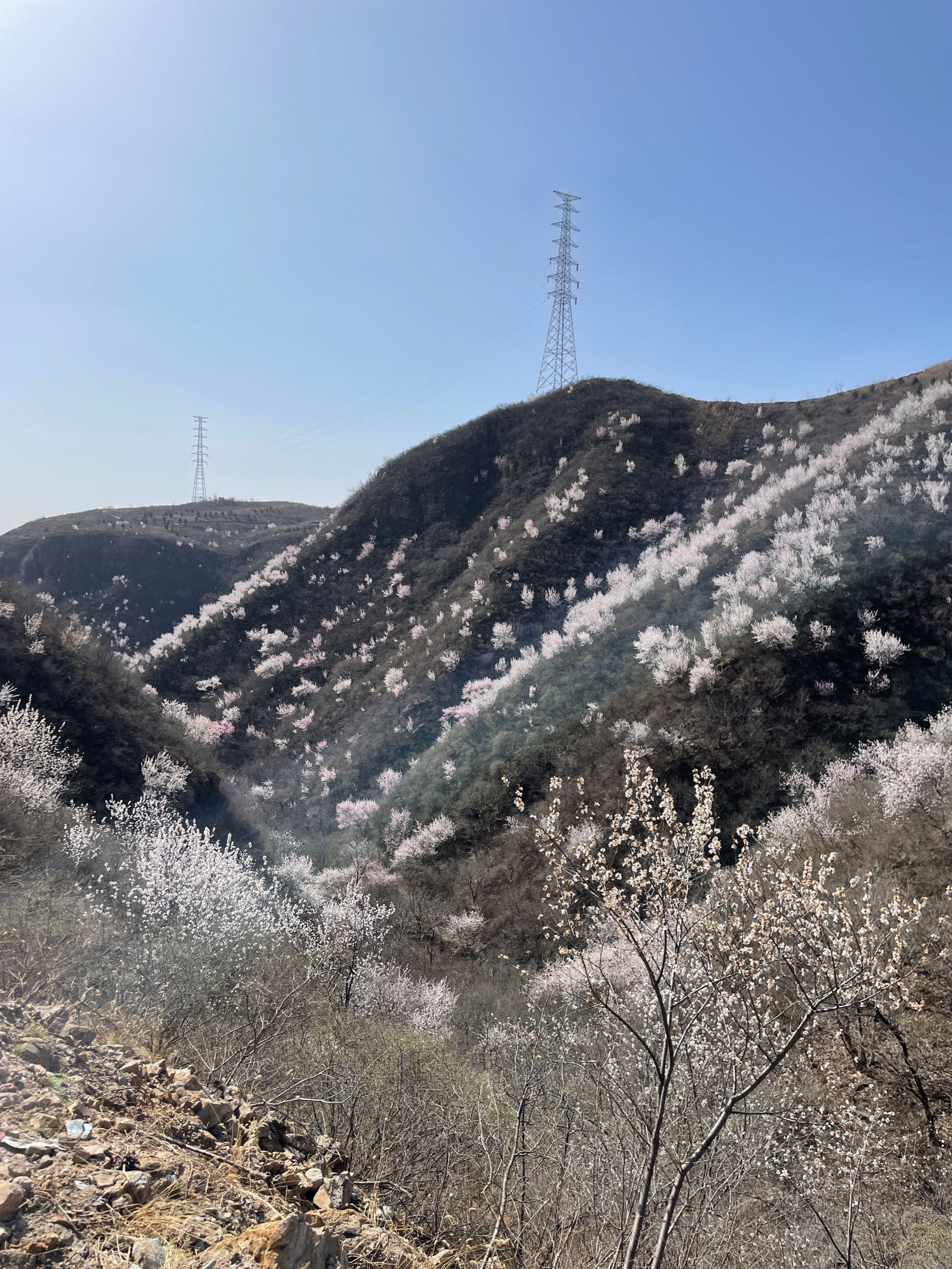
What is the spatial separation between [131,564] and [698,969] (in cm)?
5117

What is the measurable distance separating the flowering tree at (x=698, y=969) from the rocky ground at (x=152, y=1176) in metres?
1.99

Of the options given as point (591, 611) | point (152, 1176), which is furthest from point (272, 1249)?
point (591, 611)


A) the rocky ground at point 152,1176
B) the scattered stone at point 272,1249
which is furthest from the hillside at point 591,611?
the scattered stone at point 272,1249

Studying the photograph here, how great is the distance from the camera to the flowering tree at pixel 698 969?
177 inches

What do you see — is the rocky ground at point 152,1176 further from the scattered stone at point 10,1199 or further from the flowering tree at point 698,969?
the flowering tree at point 698,969

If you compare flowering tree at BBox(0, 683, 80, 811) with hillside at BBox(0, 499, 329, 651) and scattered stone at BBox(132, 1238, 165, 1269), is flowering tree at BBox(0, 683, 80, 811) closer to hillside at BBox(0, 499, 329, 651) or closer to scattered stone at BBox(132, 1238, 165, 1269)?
scattered stone at BBox(132, 1238, 165, 1269)

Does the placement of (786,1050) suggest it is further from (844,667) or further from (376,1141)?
(844,667)

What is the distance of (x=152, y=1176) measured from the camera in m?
3.45

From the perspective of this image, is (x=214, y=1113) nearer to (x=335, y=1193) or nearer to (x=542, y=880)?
(x=335, y=1193)

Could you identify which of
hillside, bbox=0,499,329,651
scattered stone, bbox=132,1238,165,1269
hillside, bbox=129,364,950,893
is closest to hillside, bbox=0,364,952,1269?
scattered stone, bbox=132,1238,165,1269

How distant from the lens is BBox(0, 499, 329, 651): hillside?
44.4 metres

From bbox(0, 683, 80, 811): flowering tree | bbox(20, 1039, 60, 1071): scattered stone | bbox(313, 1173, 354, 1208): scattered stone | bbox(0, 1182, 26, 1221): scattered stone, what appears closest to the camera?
bbox(0, 1182, 26, 1221): scattered stone

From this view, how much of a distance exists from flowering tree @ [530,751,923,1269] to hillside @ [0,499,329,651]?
138 feet

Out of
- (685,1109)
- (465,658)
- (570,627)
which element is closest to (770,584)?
(570,627)
